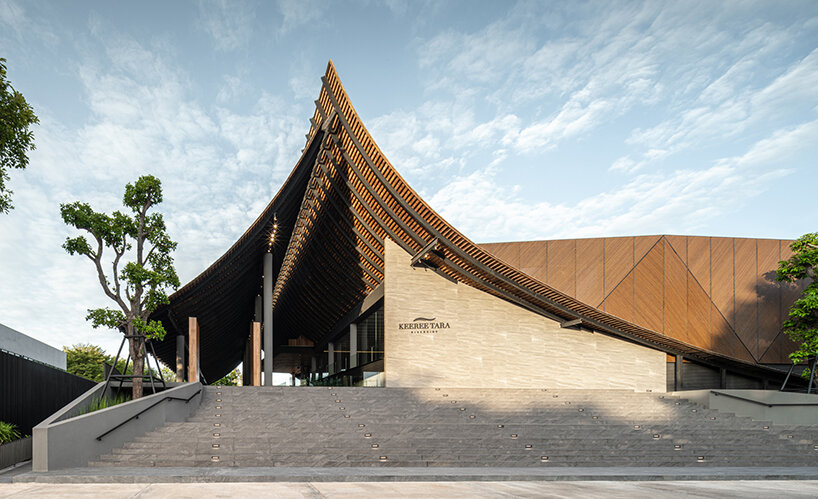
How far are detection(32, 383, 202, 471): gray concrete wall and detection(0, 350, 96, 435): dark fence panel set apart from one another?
1058 millimetres

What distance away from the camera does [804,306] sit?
67.9 feet

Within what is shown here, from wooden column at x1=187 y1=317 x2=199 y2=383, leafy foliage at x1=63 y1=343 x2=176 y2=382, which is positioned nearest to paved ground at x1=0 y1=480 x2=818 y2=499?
wooden column at x1=187 y1=317 x2=199 y2=383

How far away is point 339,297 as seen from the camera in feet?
102

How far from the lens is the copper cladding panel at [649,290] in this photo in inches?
1014

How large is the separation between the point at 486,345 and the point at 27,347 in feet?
60.4

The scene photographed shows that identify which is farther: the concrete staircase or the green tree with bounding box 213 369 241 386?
the green tree with bounding box 213 369 241 386

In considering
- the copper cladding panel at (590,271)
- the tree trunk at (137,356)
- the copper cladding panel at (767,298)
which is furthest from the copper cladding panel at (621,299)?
the tree trunk at (137,356)

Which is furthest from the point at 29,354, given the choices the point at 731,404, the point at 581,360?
the point at 731,404

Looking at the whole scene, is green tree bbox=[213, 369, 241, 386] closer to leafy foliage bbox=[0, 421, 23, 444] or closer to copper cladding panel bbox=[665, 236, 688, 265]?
copper cladding panel bbox=[665, 236, 688, 265]

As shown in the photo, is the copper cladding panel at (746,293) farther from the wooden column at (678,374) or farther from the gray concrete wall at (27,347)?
the gray concrete wall at (27,347)

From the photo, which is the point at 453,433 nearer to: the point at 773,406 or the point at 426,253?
the point at 426,253

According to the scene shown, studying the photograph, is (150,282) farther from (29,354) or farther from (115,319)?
(29,354)

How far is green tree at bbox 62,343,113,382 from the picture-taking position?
156 feet

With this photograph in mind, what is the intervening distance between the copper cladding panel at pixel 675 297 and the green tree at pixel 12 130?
23257 mm
